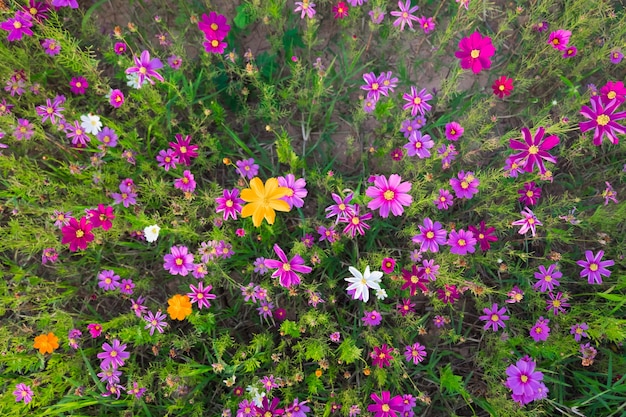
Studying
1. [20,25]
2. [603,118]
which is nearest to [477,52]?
[603,118]

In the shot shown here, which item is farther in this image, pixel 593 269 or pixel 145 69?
pixel 593 269

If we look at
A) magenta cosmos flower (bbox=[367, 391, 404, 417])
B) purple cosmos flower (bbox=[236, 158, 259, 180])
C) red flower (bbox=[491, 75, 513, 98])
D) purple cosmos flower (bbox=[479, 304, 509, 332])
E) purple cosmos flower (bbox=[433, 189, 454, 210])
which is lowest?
magenta cosmos flower (bbox=[367, 391, 404, 417])

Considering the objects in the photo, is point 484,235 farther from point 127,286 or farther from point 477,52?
point 127,286

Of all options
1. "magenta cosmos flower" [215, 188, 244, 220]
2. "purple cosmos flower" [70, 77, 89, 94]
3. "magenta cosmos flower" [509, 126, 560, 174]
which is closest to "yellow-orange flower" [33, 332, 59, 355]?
"magenta cosmos flower" [215, 188, 244, 220]

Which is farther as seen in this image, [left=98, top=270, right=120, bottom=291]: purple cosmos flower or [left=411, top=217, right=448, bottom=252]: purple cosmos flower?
[left=98, top=270, right=120, bottom=291]: purple cosmos flower

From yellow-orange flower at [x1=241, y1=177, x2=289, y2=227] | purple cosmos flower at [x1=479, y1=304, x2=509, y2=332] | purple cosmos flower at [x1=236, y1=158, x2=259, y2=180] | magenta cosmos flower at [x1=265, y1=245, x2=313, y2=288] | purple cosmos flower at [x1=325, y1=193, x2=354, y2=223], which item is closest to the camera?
yellow-orange flower at [x1=241, y1=177, x2=289, y2=227]

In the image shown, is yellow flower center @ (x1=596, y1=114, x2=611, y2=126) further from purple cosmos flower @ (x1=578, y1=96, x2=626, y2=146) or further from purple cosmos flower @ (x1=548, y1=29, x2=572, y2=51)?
purple cosmos flower @ (x1=548, y1=29, x2=572, y2=51)

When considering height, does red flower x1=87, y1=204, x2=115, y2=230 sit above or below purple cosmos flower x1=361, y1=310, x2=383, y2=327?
above

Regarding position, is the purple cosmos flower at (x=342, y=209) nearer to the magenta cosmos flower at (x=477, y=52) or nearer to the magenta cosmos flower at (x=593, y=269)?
the magenta cosmos flower at (x=477, y=52)
